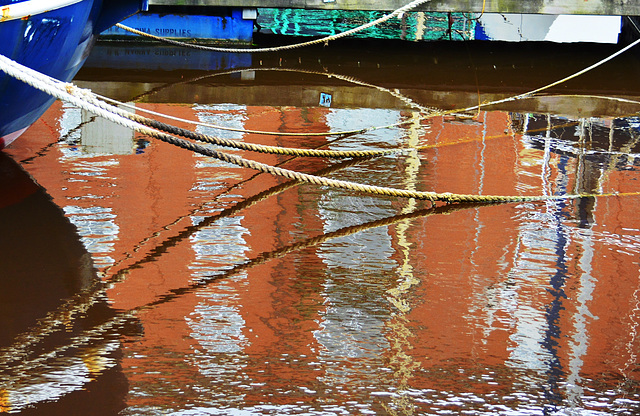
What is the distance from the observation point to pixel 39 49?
5.61 m

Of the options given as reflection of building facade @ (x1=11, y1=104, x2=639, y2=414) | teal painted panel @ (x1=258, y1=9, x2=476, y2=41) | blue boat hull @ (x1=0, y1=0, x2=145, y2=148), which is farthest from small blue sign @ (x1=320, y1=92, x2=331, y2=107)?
teal painted panel @ (x1=258, y1=9, x2=476, y2=41)

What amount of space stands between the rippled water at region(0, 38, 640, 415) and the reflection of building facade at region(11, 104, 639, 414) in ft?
0.04

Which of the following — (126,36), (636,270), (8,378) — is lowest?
(8,378)

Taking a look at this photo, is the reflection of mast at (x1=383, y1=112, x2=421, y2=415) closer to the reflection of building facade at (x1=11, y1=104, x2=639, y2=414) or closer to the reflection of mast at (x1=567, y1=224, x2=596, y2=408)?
the reflection of building facade at (x1=11, y1=104, x2=639, y2=414)

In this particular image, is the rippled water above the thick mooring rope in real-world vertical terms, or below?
below

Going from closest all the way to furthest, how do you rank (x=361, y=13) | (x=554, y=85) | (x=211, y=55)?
1. (x=554, y=85)
2. (x=211, y=55)
3. (x=361, y=13)

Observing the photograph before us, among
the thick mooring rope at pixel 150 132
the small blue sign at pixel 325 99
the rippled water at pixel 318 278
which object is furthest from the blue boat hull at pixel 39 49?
the small blue sign at pixel 325 99

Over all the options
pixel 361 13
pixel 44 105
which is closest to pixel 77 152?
pixel 44 105

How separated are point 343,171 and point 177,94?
2.99 m

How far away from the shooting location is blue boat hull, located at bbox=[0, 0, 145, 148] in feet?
17.5

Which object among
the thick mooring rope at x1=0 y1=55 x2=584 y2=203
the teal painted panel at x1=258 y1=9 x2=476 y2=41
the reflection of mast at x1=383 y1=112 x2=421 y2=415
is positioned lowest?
the reflection of mast at x1=383 y1=112 x2=421 y2=415

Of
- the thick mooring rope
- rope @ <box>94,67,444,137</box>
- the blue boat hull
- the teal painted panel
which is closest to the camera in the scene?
the thick mooring rope

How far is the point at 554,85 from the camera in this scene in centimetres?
980

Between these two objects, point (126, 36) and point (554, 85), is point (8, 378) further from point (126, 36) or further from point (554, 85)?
point (126, 36)
